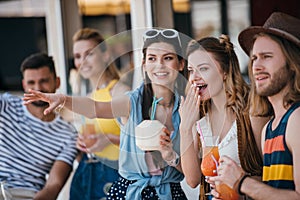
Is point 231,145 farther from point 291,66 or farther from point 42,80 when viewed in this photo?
point 42,80

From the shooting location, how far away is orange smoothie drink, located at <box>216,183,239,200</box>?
262 centimetres

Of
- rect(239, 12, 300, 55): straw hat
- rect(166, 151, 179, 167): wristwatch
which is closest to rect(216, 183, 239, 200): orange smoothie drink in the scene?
rect(166, 151, 179, 167): wristwatch

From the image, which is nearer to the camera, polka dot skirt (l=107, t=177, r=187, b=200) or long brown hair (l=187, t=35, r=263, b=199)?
long brown hair (l=187, t=35, r=263, b=199)

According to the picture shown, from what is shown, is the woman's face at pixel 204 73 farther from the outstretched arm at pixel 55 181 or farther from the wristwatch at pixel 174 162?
the outstretched arm at pixel 55 181

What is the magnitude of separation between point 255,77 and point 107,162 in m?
0.93

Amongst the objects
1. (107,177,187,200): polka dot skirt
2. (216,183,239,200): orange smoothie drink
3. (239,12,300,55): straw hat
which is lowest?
(107,177,187,200): polka dot skirt

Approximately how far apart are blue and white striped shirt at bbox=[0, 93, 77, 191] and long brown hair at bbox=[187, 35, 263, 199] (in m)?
Answer: 1.36

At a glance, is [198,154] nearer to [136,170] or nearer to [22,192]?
[136,170]

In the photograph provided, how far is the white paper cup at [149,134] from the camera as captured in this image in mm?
2850

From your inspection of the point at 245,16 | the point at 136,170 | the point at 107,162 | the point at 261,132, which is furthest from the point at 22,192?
the point at 245,16

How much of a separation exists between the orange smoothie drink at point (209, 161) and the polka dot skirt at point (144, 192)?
300 mm

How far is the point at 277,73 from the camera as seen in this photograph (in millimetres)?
2533

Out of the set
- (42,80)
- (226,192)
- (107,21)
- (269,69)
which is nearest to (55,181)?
(42,80)

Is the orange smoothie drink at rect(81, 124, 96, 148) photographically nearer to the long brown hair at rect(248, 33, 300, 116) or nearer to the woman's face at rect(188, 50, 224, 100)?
the woman's face at rect(188, 50, 224, 100)
